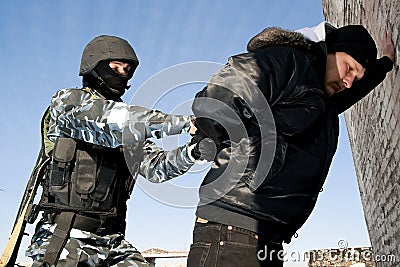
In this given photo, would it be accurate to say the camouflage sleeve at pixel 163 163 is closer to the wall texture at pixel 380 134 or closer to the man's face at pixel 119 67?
the man's face at pixel 119 67

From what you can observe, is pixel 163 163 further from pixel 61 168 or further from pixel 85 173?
pixel 61 168

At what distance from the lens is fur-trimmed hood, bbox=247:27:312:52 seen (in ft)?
6.62

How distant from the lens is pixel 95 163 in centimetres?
309

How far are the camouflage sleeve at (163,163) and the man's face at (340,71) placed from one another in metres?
1.07

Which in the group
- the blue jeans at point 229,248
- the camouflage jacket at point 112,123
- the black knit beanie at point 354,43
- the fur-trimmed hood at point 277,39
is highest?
the black knit beanie at point 354,43

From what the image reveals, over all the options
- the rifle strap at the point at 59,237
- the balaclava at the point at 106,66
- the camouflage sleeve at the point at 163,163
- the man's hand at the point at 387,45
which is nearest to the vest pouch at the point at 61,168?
the rifle strap at the point at 59,237

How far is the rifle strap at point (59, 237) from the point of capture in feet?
9.36

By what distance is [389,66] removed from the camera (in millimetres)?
2604

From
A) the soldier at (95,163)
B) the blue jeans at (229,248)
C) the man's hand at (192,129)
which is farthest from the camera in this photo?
the soldier at (95,163)

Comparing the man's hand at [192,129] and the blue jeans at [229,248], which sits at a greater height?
the man's hand at [192,129]

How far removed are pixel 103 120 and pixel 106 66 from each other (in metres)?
0.57

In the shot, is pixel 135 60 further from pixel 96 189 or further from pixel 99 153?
pixel 96 189

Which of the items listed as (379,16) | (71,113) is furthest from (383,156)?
(71,113)

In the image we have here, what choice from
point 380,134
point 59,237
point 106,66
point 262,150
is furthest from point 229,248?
point 380,134
